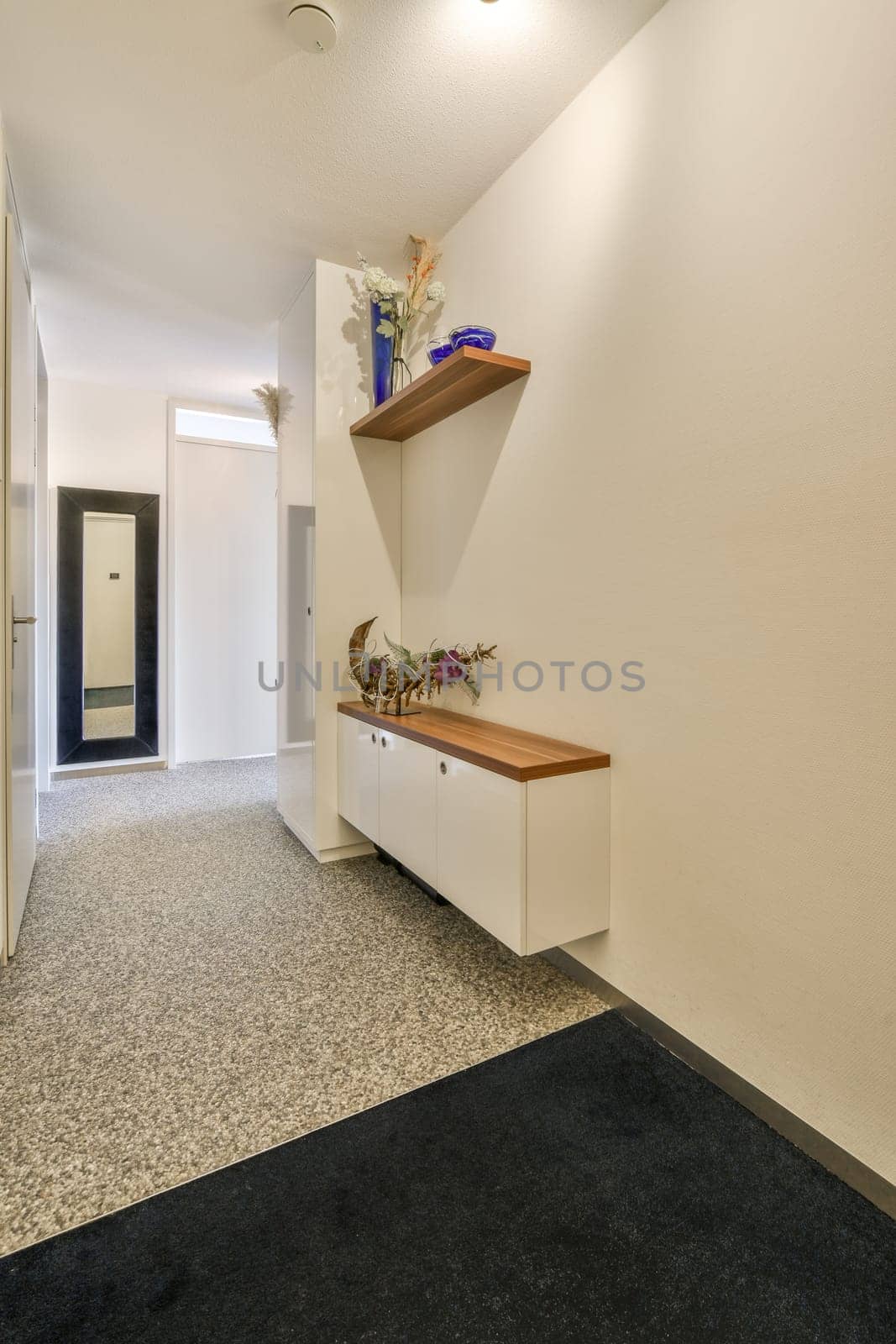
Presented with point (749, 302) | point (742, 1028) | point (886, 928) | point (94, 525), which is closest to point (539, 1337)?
point (742, 1028)

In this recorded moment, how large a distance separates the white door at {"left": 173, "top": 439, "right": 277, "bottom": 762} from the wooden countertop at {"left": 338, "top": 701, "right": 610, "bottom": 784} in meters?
2.78

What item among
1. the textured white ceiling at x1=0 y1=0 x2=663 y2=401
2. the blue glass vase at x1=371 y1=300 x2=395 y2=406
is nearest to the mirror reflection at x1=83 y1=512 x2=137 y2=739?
the textured white ceiling at x1=0 y1=0 x2=663 y2=401

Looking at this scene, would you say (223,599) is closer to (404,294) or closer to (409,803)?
(404,294)

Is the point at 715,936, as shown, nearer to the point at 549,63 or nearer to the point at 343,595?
the point at 343,595

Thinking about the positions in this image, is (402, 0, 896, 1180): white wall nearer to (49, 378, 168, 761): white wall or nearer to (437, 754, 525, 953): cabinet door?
(437, 754, 525, 953): cabinet door

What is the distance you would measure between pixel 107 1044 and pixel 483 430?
2277mm

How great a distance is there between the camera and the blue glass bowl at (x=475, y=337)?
229 centimetres

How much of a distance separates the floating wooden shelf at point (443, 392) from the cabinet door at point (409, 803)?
1268 mm

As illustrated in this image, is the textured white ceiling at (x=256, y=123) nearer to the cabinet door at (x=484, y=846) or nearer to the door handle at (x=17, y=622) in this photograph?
the door handle at (x=17, y=622)

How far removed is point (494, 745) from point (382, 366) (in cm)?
179

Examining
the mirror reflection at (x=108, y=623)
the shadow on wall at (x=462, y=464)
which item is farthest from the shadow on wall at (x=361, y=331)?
the mirror reflection at (x=108, y=623)

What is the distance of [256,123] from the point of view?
218cm

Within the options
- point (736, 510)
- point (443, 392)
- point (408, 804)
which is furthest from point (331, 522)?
point (736, 510)

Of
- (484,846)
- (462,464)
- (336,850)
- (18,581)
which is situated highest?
(462,464)
